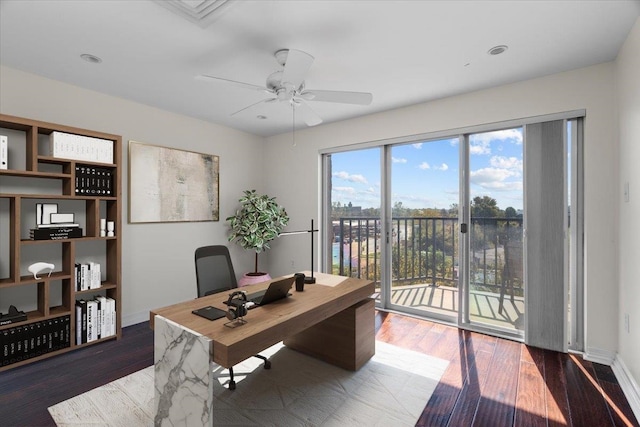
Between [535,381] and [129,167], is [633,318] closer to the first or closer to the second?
[535,381]

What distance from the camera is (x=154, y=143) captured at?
11.9 ft

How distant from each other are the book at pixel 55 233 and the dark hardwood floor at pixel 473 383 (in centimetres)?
106

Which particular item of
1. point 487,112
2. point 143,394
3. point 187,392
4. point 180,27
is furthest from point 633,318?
point 180,27

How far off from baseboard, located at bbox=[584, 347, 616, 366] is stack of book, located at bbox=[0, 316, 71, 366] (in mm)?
4600

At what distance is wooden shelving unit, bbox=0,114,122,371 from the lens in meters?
2.53

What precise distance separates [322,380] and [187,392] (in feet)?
3.66

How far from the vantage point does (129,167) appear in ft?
11.2

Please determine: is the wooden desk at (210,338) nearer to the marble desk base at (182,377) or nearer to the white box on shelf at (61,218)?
the marble desk base at (182,377)

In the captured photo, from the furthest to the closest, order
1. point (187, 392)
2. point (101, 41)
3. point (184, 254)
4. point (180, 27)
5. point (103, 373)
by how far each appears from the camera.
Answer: point (184, 254) → point (103, 373) → point (101, 41) → point (180, 27) → point (187, 392)

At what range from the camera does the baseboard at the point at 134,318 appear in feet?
11.0

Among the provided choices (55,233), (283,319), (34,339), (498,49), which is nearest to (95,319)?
(34,339)

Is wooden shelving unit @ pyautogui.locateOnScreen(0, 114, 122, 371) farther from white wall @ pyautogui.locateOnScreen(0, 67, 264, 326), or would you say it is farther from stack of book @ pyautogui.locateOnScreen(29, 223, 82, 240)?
white wall @ pyautogui.locateOnScreen(0, 67, 264, 326)

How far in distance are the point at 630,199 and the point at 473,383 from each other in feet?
5.69

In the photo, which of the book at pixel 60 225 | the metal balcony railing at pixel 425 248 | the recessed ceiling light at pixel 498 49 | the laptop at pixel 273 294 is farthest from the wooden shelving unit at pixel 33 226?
the recessed ceiling light at pixel 498 49
